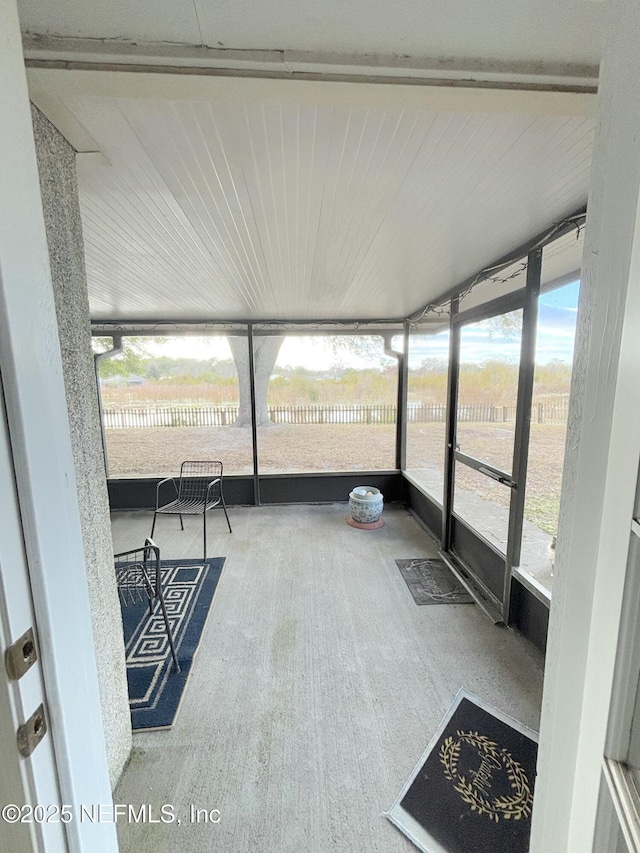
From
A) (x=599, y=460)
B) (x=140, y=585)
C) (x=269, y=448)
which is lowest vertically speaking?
(x=140, y=585)

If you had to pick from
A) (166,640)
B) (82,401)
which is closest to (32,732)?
(82,401)

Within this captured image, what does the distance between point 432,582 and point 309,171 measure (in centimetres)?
277

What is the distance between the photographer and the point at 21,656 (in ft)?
1.71

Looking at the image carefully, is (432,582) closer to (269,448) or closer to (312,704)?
(312,704)

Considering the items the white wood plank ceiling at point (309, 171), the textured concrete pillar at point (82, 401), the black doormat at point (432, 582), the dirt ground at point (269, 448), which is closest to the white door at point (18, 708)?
the textured concrete pillar at point (82, 401)

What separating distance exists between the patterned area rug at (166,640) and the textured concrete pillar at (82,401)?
0.30 m

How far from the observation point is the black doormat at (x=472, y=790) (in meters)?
1.20

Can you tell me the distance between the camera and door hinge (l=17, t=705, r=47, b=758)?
20.5 inches

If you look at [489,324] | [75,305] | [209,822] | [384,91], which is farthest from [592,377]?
[489,324]

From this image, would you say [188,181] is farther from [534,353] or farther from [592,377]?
[534,353]

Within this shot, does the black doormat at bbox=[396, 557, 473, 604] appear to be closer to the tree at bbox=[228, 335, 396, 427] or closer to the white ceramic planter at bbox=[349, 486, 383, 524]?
the white ceramic planter at bbox=[349, 486, 383, 524]

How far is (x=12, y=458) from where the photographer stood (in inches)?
20.1

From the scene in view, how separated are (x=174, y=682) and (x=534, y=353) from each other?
2.71 metres

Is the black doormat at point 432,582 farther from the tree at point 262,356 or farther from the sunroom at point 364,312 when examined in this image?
the tree at point 262,356
